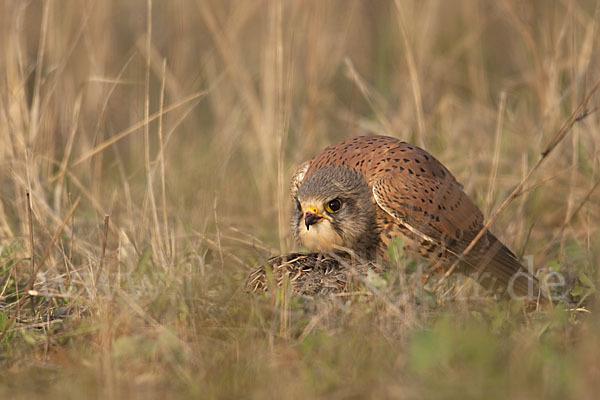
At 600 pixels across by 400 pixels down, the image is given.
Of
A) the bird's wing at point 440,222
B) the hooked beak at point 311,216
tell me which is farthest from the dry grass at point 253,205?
the bird's wing at point 440,222

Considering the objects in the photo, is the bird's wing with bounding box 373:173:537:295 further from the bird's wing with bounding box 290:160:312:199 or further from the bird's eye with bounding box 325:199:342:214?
the bird's wing with bounding box 290:160:312:199

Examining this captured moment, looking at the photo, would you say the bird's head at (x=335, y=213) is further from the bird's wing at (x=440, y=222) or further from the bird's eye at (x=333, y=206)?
the bird's wing at (x=440, y=222)

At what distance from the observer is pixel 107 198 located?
5.95 metres

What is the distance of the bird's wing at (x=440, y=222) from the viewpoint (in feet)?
14.1

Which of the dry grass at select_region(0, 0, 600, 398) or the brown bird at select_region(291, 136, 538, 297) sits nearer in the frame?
the dry grass at select_region(0, 0, 600, 398)

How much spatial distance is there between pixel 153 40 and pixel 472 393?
593cm

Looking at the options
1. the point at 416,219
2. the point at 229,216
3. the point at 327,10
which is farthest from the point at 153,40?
the point at 416,219

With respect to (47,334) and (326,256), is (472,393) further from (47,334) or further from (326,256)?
(47,334)

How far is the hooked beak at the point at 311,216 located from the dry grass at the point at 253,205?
187 mm

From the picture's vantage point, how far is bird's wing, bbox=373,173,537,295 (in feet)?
14.1

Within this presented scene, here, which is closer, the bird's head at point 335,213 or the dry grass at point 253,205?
the dry grass at point 253,205

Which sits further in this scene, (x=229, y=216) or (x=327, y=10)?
(x=327, y=10)

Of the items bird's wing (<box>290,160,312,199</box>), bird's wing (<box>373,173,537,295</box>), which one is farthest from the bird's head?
bird's wing (<box>290,160,312,199</box>)

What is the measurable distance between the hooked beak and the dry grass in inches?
7.3
